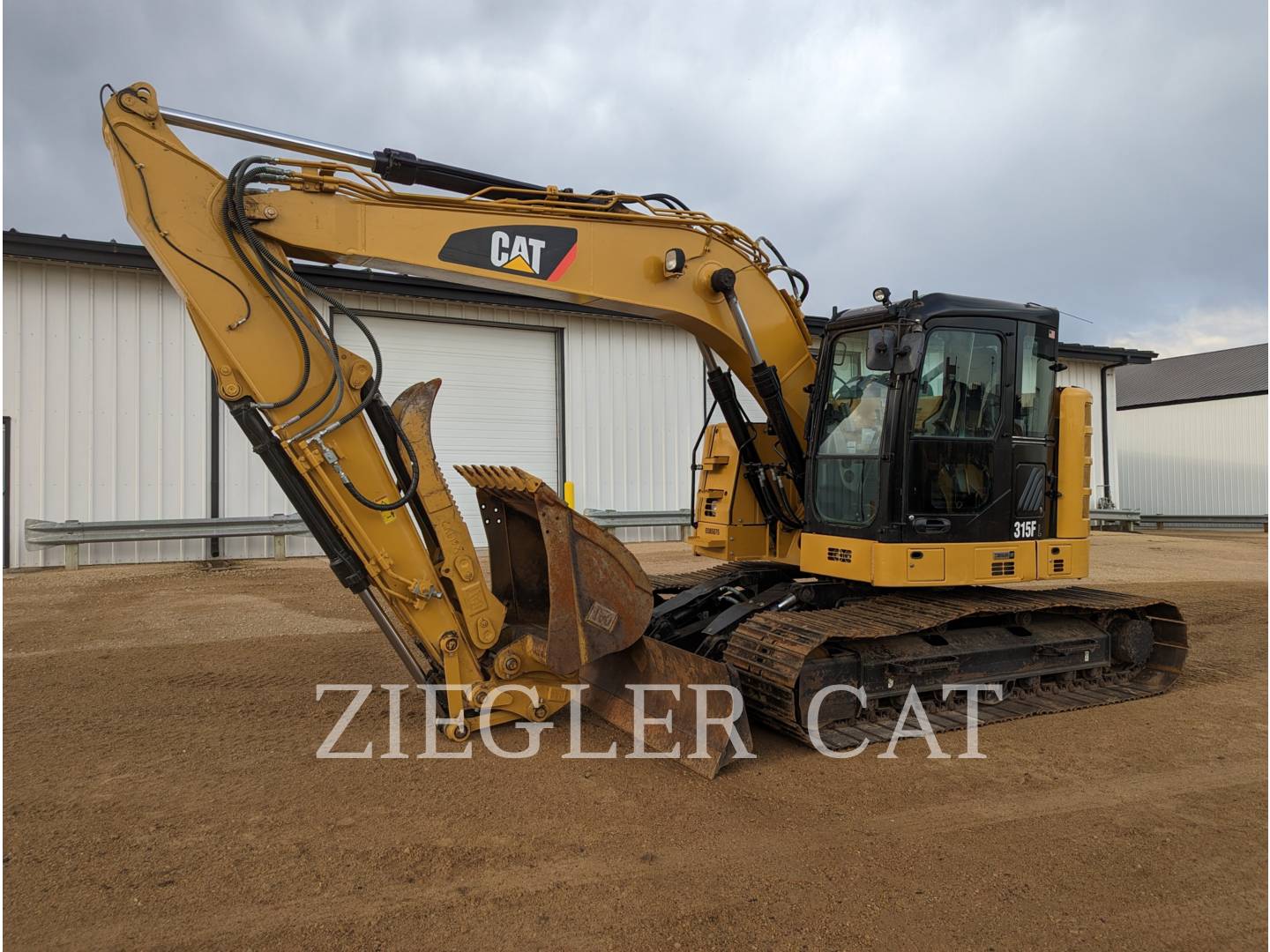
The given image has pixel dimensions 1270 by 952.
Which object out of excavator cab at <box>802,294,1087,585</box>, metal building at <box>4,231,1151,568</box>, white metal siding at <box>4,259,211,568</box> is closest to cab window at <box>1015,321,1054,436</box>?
excavator cab at <box>802,294,1087,585</box>

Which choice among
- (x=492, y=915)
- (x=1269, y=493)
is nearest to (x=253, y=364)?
(x=492, y=915)

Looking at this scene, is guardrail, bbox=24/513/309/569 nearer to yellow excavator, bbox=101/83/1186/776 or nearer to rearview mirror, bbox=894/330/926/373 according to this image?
yellow excavator, bbox=101/83/1186/776

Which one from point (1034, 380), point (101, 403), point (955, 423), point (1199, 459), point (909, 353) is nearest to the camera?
point (909, 353)

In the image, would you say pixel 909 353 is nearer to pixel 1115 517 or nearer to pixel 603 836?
pixel 603 836

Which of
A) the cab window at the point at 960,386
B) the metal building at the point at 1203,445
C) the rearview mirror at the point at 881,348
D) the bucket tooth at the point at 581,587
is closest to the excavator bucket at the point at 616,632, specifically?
the bucket tooth at the point at 581,587

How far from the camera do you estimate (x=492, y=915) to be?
128 inches

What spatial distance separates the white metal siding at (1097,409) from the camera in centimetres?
2405

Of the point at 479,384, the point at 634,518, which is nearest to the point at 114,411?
the point at 479,384

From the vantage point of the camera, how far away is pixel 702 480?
7309 millimetres

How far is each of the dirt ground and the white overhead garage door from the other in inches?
400

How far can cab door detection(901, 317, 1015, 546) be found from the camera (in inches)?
229

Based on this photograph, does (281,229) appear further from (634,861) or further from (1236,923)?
(1236,923)

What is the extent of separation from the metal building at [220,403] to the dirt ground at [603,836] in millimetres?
7004

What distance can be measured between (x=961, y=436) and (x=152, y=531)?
39.3 feet
